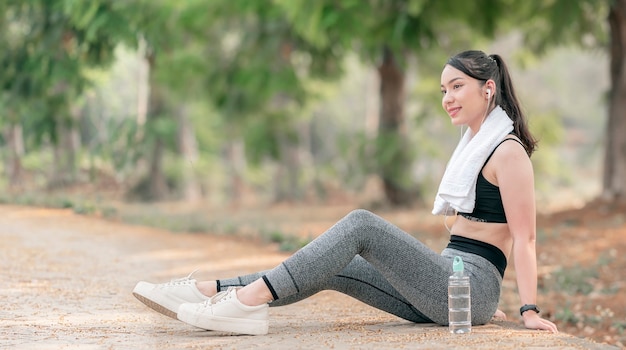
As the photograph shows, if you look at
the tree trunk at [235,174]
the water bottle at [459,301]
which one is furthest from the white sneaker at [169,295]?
the tree trunk at [235,174]

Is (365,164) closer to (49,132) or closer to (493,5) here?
(493,5)

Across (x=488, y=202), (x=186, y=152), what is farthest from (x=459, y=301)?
(x=186, y=152)

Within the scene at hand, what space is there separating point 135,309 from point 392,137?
10910 millimetres

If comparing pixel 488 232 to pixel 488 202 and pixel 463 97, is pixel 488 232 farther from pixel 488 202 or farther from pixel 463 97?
pixel 463 97

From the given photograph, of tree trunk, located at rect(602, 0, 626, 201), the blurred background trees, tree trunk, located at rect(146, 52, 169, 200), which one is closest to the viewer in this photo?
the blurred background trees

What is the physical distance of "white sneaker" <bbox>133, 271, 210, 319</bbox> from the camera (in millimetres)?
4430

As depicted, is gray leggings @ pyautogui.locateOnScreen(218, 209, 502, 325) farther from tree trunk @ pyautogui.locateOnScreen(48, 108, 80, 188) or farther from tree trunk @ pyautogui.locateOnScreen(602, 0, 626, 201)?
tree trunk @ pyautogui.locateOnScreen(48, 108, 80, 188)

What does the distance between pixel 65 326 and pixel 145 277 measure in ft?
8.66

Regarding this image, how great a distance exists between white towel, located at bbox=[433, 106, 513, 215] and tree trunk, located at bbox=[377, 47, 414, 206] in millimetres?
11374

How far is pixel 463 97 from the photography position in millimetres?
4457

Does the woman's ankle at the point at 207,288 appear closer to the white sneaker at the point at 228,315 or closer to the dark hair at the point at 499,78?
the white sneaker at the point at 228,315

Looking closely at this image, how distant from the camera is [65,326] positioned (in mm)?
4660

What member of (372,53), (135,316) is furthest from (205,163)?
(135,316)

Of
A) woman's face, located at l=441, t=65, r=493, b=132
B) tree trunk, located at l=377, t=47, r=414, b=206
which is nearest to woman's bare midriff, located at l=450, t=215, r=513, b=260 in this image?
woman's face, located at l=441, t=65, r=493, b=132
